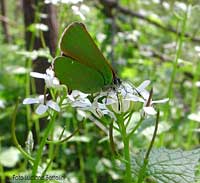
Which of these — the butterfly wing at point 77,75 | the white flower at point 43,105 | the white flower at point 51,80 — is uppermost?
the butterfly wing at point 77,75

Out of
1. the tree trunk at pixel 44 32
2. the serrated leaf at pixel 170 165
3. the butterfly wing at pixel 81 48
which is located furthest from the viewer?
the tree trunk at pixel 44 32

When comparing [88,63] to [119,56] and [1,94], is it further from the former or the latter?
[119,56]

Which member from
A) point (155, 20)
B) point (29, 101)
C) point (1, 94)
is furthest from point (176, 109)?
point (29, 101)

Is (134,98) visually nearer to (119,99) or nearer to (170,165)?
(119,99)

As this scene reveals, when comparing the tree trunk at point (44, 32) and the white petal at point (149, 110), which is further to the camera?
the tree trunk at point (44, 32)

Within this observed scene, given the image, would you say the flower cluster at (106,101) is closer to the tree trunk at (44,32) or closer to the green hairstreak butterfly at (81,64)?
the green hairstreak butterfly at (81,64)

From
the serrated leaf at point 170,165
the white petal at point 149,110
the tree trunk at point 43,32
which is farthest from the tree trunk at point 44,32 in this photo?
the white petal at point 149,110

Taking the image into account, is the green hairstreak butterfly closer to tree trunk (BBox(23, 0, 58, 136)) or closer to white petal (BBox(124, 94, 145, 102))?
white petal (BBox(124, 94, 145, 102))
